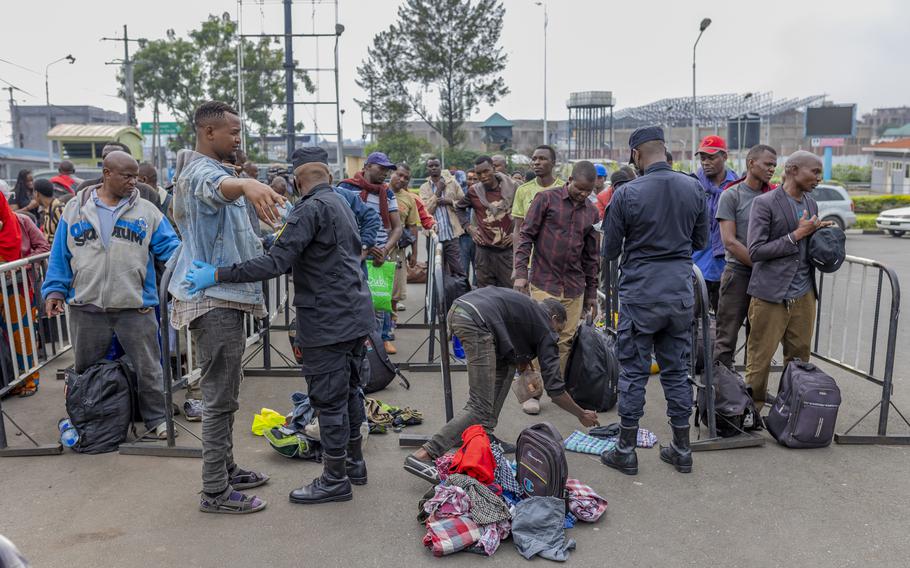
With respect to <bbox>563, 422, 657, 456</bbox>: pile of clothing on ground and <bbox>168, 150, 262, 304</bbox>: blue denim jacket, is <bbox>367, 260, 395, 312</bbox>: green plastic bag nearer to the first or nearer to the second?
<bbox>563, 422, 657, 456</bbox>: pile of clothing on ground

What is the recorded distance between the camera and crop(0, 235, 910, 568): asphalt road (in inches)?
155

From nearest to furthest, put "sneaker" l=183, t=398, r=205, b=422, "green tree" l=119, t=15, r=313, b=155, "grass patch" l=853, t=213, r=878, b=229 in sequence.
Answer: "sneaker" l=183, t=398, r=205, b=422 → "grass patch" l=853, t=213, r=878, b=229 → "green tree" l=119, t=15, r=313, b=155

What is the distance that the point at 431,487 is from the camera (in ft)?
15.4

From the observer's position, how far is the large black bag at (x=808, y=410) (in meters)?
5.34

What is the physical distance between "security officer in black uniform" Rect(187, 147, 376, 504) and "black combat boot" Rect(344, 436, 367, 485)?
16cm

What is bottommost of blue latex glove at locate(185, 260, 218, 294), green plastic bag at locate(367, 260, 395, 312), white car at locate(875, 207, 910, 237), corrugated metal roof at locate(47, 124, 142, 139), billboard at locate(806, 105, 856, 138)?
white car at locate(875, 207, 910, 237)

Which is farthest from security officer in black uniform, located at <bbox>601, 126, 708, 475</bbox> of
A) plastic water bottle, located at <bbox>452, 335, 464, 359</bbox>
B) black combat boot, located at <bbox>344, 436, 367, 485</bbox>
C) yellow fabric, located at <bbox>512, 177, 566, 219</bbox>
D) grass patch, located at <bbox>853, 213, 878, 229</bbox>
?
grass patch, located at <bbox>853, 213, 878, 229</bbox>

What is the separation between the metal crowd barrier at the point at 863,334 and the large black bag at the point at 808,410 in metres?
0.28

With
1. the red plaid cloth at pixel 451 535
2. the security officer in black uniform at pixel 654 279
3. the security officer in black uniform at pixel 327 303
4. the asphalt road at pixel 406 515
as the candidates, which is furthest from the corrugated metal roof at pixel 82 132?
the red plaid cloth at pixel 451 535

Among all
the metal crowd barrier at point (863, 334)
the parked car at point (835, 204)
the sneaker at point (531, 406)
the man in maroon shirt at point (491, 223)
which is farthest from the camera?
the parked car at point (835, 204)

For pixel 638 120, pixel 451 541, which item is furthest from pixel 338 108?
pixel 638 120

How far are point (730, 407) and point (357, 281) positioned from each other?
2918mm

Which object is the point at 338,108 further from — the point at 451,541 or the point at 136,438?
the point at 451,541

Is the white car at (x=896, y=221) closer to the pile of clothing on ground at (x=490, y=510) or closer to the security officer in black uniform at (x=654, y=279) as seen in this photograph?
the security officer in black uniform at (x=654, y=279)
